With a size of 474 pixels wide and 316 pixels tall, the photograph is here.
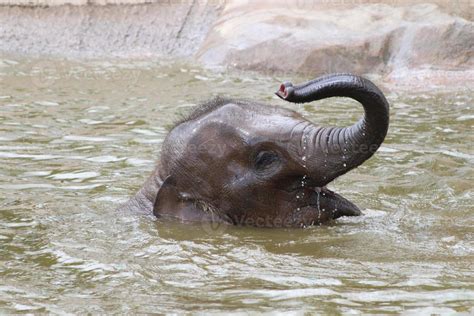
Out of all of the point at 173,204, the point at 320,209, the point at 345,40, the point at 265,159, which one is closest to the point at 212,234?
the point at 173,204

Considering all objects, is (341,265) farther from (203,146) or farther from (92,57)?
(92,57)

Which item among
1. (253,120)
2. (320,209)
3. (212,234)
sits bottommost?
(212,234)

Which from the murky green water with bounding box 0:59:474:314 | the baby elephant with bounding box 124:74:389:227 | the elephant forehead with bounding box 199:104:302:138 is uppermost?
the elephant forehead with bounding box 199:104:302:138

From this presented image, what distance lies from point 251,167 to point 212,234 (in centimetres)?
46

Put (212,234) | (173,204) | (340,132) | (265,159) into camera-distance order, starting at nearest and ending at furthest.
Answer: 1. (340,132)
2. (265,159)
3. (212,234)
4. (173,204)

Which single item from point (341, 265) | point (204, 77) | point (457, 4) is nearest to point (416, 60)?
point (457, 4)

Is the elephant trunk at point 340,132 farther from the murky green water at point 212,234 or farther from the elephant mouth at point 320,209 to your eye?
the murky green water at point 212,234

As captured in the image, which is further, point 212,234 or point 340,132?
point 212,234

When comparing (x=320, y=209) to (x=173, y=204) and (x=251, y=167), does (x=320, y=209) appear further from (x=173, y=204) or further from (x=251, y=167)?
(x=173, y=204)

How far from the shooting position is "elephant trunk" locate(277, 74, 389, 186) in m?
5.32

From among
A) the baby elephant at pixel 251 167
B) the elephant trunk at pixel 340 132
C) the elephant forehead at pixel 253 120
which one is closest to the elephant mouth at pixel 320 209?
the baby elephant at pixel 251 167

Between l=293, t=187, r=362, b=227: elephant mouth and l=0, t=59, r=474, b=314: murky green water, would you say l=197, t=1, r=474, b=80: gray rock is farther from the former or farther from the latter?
l=293, t=187, r=362, b=227: elephant mouth

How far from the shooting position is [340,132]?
5695 millimetres

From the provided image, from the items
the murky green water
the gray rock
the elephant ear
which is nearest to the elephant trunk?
the murky green water
